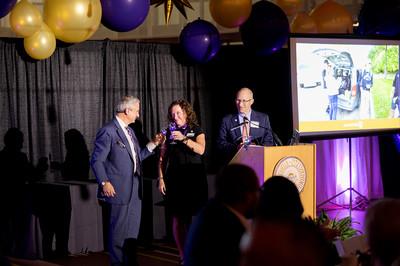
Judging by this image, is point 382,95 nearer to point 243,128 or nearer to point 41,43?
point 243,128

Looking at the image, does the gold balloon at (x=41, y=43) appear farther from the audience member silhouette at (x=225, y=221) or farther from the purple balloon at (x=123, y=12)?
the audience member silhouette at (x=225, y=221)

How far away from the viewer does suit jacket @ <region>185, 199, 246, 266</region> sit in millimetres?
2873

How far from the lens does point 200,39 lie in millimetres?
6898

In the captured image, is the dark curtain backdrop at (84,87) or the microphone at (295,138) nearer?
the microphone at (295,138)

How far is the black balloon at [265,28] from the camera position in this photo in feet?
22.1

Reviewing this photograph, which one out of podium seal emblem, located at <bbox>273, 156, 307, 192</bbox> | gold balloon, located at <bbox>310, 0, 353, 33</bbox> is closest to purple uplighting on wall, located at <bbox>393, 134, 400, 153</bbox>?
gold balloon, located at <bbox>310, 0, 353, 33</bbox>

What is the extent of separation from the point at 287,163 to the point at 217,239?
3.11 m

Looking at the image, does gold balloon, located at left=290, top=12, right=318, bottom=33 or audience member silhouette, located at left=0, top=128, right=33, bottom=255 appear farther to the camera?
gold balloon, located at left=290, top=12, right=318, bottom=33

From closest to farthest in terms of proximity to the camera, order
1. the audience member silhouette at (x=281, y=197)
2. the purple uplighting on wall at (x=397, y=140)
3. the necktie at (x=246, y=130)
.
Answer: the audience member silhouette at (x=281, y=197)
the necktie at (x=246, y=130)
the purple uplighting on wall at (x=397, y=140)

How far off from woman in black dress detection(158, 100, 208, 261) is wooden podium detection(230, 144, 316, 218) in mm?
358

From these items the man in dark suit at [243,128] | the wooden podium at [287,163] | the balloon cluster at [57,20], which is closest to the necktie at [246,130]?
the man in dark suit at [243,128]

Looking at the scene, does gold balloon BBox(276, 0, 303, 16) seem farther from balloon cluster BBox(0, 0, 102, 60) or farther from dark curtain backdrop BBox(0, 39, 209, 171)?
balloon cluster BBox(0, 0, 102, 60)

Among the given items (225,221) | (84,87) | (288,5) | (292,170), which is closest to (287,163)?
(292,170)

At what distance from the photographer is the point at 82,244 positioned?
6773mm
